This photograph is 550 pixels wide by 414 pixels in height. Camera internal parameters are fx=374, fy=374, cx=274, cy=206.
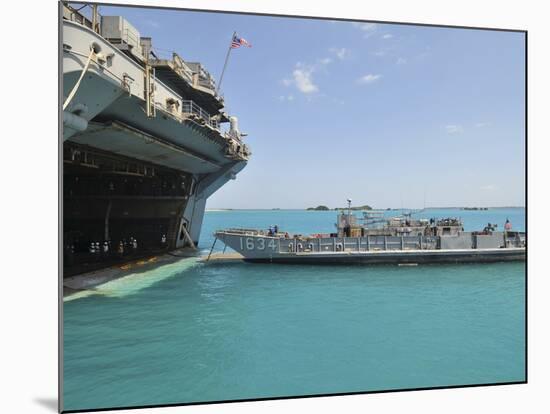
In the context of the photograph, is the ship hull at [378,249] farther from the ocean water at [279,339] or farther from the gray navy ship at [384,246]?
the ocean water at [279,339]

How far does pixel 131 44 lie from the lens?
1374 centimetres

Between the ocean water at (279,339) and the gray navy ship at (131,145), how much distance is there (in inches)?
223

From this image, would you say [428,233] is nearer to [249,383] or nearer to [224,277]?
[224,277]

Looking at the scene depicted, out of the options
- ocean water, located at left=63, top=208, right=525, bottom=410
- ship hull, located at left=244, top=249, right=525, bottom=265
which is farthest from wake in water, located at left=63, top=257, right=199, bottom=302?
ship hull, located at left=244, top=249, right=525, bottom=265

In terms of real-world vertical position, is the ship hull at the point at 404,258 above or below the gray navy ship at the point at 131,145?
below

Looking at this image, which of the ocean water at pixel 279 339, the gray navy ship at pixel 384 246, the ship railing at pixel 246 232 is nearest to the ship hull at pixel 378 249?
the gray navy ship at pixel 384 246

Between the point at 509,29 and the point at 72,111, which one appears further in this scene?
the point at 72,111

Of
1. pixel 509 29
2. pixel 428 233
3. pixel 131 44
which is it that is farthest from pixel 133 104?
pixel 428 233

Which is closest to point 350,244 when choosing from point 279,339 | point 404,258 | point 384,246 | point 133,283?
point 384,246

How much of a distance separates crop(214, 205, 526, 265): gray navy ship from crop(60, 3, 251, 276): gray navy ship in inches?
222

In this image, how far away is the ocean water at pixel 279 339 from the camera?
7.33m

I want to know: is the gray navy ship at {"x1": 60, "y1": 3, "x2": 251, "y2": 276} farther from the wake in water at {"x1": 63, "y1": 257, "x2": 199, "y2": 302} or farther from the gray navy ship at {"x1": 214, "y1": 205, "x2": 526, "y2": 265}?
the gray navy ship at {"x1": 214, "y1": 205, "x2": 526, "y2": 265}

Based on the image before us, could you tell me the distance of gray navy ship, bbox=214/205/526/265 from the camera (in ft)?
74.5

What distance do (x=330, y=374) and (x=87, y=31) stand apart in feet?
36.4
